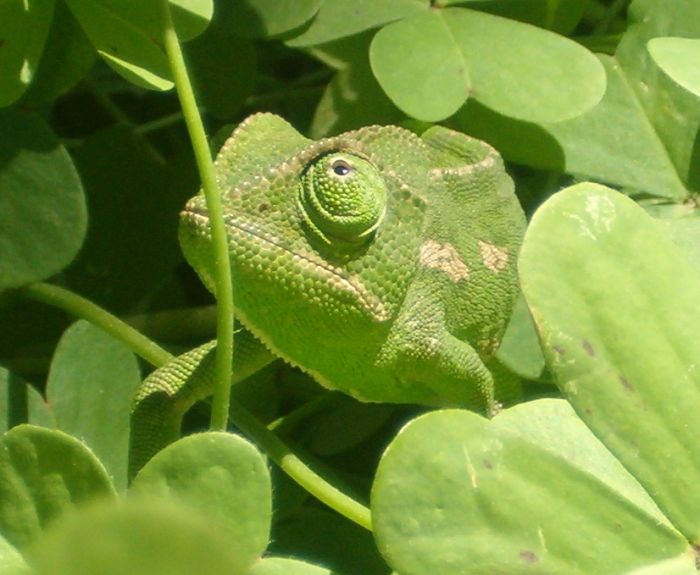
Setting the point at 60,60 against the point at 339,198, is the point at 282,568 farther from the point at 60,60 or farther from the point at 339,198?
the point at 60,60

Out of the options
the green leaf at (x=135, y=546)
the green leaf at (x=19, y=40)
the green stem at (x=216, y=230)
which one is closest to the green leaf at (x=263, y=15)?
the green leaf at (x=19, y=40)

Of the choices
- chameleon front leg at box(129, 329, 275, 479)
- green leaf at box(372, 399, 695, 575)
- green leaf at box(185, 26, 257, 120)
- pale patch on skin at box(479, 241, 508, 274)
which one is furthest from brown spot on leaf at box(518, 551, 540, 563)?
green leaf at box(185, 26, 257, 120)

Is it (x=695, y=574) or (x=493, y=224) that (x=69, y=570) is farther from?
(x=493, y=224)

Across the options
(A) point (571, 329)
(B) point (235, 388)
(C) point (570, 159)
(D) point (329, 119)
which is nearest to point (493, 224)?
(C) point (570, 159)

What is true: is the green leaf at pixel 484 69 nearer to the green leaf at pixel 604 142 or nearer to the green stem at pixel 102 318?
the green leaf at pixel 604 142

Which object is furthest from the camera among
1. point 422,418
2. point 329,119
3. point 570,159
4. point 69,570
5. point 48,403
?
point 329,119

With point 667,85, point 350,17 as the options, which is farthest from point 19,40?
point 667,85

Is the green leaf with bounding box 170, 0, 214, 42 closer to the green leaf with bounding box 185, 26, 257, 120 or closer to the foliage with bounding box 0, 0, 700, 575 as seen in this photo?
the foliage with bounding box 0, 0, 700, 575

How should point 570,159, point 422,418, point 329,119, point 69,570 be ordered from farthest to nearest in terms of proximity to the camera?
point 329,119, point 570,159, point 422,418, point 69,570
